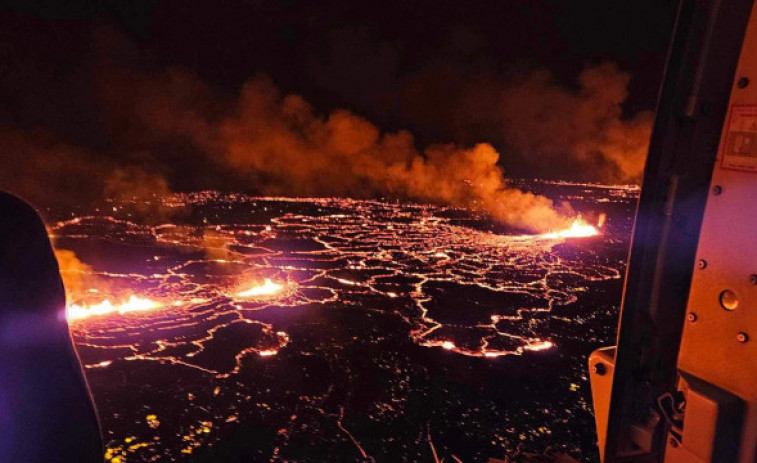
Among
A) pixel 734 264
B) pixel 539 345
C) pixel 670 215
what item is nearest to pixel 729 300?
pixel 734 264

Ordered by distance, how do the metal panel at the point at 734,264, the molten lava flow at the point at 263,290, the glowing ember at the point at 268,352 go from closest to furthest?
1. the metal panel at the point at 734,264
2. the glowing ember at the point at 268,352
3. the molten lava flow at the point at 263,290

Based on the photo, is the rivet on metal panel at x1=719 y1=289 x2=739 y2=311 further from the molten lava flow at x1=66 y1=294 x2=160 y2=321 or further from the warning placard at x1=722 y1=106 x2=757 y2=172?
the molten lava flow at x1=66 y1=294 x2=160 y2=321

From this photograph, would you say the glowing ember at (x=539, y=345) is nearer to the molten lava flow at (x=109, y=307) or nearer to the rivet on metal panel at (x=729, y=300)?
the rivet on metal panel at (x=729, y=300)

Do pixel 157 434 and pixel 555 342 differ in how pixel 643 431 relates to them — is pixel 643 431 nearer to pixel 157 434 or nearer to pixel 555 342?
pixel 157 434

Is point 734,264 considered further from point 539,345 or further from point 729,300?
point 539,345

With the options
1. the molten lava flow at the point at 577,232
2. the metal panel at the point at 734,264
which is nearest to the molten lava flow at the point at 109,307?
the metal panel at the point at 734,264
